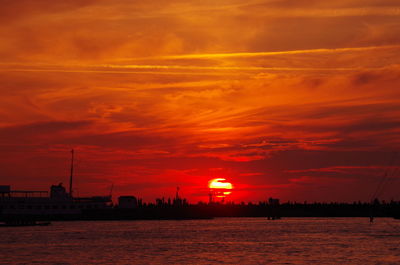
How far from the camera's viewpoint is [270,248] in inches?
4897

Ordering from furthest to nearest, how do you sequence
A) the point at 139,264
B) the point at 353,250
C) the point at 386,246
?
1. the point at 386,246
2. the point at 353,250
3. the point at 139,264

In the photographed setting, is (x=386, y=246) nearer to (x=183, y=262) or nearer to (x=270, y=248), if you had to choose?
(x=270, y=248)

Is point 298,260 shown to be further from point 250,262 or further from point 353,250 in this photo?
point 353,250

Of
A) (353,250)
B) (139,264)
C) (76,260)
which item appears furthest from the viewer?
(353,250)

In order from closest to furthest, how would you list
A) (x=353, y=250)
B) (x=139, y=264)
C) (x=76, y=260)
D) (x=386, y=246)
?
(x=139, y=264), (x=76, y=260), (x=353, y=250), (x=386, y=246)

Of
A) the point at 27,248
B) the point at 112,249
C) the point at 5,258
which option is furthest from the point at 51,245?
the point at 5,258

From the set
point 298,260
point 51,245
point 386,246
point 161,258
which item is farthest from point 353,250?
point 51,245

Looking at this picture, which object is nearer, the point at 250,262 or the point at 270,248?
the point at 250,262

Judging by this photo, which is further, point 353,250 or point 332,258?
point 353,250

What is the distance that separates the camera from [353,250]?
390ft

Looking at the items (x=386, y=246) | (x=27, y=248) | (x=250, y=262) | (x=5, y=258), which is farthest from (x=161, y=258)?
(x=386, y=246)

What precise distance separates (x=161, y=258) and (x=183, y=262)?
7.88 m

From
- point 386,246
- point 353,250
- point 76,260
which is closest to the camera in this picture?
point 76,260

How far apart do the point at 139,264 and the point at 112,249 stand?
97.1ft
